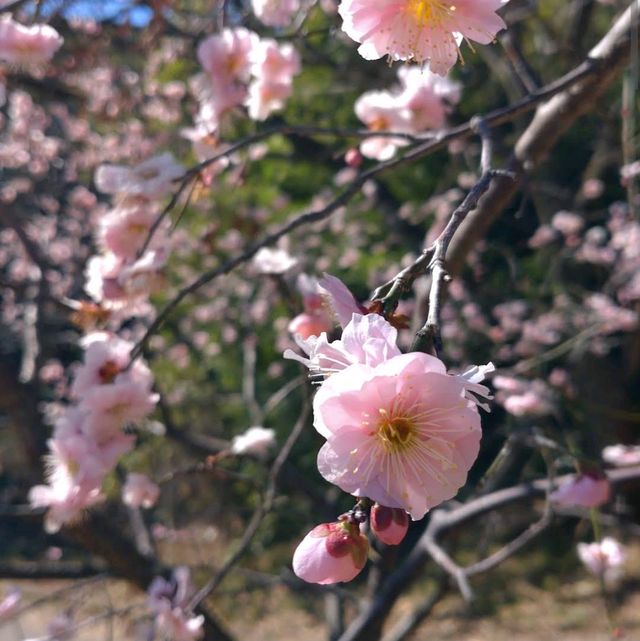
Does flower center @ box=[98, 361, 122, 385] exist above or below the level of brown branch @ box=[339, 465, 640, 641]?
above

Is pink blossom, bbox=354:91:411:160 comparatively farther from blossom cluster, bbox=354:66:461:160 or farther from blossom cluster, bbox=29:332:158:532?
blossom cluster, bbox=29:332:158:532

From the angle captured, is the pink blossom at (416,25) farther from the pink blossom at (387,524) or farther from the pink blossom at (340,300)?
the pink blossom at (387,524)

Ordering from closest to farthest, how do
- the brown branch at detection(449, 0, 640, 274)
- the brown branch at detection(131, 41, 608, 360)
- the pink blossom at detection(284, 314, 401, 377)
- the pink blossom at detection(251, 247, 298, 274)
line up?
the pink blossom at detection(284, 314, 401, 377)
the brown branch at detection(131, 41, 608, 360)
the brown branch at detection(449, 0, 640, 274)
the pink blossom at detection(251, 247, 298, 274)

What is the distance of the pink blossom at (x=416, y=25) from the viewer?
86 centimetres

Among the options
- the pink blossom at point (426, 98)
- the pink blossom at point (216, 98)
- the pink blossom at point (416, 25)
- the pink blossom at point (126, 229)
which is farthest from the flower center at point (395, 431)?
the pink blossom at point (216, 98)

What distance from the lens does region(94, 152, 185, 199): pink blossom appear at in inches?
59.4

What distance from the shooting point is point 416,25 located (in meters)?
0.90

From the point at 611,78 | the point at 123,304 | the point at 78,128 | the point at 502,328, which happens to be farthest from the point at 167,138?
the point at 611,78

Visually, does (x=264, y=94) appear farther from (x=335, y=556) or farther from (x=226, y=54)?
(x=335, y=556)

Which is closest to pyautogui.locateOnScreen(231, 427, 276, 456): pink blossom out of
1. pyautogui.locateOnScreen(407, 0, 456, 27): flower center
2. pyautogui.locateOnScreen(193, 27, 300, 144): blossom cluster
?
pyautogui.locateOnScreen(193, 27, 300, 144): blossom cluster

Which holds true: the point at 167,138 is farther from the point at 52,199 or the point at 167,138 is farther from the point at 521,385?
the point at 521,385

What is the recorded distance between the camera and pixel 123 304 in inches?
63.6

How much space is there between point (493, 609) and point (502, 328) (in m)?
1.91

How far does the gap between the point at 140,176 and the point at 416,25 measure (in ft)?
2.80
